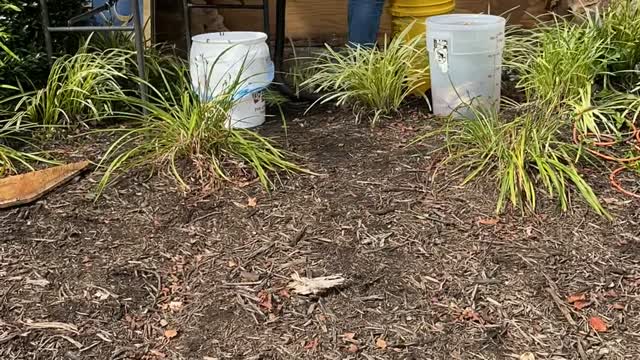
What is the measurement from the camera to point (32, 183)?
2457 millimetres

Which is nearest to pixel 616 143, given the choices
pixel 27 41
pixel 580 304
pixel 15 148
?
pixel 580 304

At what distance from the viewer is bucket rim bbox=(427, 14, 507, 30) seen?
2.97m

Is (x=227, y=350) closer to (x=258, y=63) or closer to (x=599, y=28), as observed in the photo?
(x=258, y=63)

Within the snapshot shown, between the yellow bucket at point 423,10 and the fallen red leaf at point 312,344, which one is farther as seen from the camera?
the yellow bucket at point 423,10

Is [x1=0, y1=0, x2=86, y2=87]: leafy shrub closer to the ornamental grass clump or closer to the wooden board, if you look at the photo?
the wooden board

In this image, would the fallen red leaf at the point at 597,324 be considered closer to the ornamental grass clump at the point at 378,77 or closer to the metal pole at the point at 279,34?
the ornamental grass clump at the point at 378,77

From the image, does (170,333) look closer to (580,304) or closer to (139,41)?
(580,304)

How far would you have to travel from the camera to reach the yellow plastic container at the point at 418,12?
11.1ft

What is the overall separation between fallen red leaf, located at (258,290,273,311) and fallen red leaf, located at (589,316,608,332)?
0.81 meters

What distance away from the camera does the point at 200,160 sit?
98.2 inches

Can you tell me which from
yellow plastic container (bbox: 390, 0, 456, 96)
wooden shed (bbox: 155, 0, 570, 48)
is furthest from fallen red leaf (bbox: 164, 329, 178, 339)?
wooden shed (bbox: 155, 0, 570, 48)

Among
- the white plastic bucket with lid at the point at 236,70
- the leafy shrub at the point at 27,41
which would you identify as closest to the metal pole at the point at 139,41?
the white plastic bucket with lid at the point at 236,70

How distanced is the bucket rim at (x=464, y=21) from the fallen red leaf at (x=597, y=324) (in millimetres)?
1423

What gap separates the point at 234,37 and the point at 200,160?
2.46ft
